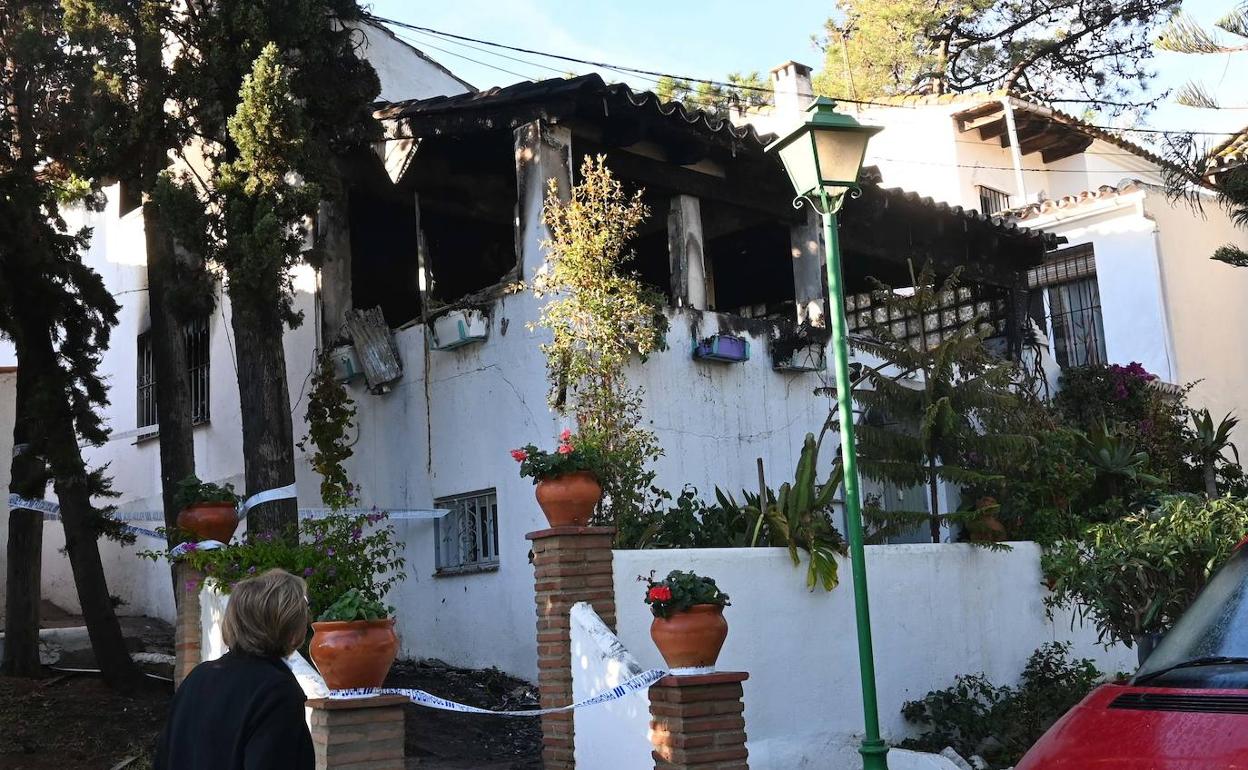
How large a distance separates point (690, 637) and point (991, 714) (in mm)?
4156

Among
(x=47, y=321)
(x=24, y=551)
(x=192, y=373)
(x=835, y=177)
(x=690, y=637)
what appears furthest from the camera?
(x=192, y=373)

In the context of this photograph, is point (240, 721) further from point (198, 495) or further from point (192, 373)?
point (192, 373)

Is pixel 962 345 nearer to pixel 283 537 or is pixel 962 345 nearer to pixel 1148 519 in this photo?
pixel 1148 519

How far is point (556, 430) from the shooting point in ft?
36.2

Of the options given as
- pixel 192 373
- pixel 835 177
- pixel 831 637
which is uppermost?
pixel 192 373

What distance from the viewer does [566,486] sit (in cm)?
816

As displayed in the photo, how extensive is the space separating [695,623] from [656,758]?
0.76 metres

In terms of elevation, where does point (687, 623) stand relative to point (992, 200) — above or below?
below

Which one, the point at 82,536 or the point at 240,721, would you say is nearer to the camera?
the point at 240,721

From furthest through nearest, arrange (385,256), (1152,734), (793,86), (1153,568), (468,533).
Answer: (793,86), (385,256), (468,533), (1153,568), (1152,734)

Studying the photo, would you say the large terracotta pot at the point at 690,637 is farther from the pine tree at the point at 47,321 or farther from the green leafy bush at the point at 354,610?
the pine tree at the point at 47,321

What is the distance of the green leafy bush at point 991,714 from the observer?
972cm

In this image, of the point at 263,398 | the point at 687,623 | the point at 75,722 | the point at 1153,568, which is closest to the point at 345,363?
the point at 263,398

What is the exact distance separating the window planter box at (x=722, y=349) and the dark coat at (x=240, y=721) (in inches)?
334
